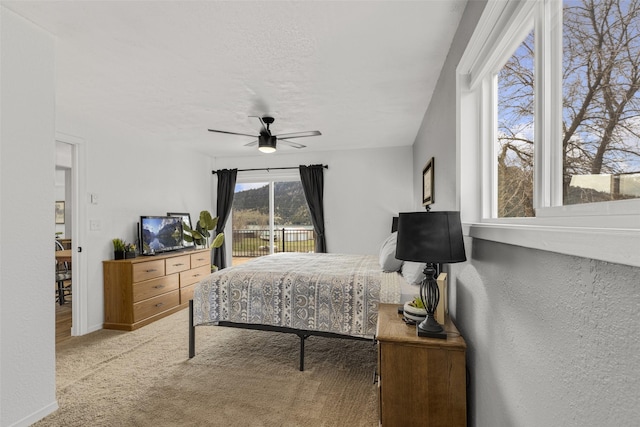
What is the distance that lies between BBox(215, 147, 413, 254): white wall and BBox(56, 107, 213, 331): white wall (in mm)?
2251

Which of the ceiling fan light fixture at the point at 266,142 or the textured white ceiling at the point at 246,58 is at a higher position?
the textured white ceiling at the point at 246,58

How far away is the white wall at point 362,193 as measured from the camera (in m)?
5.30

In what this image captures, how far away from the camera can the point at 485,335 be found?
1424 millimetres

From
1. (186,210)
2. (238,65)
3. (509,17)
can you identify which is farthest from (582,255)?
(186,210)

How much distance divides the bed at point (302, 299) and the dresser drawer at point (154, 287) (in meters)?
1.28

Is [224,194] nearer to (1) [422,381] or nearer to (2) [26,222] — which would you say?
(2) [26,222]

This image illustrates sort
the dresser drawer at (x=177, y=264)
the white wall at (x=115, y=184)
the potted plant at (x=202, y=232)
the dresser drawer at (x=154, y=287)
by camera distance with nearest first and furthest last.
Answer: the white wall at (x=115, y=184) → the dresser drawer at (x=154, y=287) → the dresser drawer at (x=177, y=264) → the potted plant at (x=202, y=232)

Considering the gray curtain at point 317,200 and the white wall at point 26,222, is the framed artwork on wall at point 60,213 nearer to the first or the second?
the gray curtain at point 317,200

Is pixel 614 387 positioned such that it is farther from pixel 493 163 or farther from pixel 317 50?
pixel 317 50

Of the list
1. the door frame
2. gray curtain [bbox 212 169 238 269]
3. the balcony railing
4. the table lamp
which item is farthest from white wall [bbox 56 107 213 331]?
the table lamp

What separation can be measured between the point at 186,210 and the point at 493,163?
495 centimetres

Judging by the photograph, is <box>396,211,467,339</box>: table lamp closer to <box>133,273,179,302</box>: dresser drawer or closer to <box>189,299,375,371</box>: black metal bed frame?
<box>189,299,375,371</box>: black metal bed frame

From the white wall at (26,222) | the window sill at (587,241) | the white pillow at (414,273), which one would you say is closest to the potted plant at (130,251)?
the white wall at (26,222)

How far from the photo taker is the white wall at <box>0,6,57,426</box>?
1.83 meters
